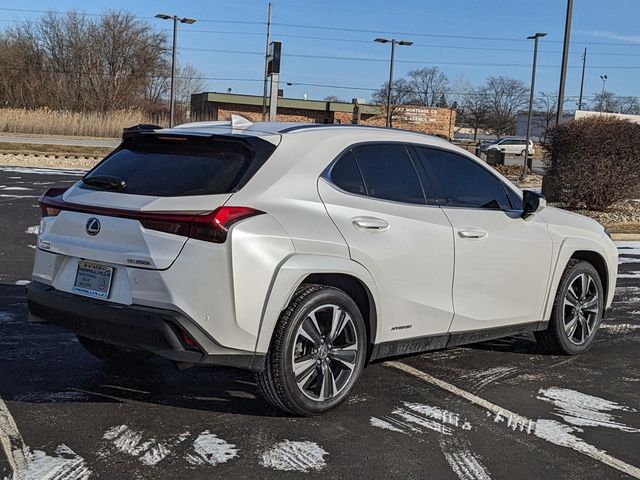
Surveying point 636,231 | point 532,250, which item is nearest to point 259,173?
point 532,250

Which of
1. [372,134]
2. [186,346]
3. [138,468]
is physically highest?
[372,134]

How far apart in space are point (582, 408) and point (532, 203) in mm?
1564

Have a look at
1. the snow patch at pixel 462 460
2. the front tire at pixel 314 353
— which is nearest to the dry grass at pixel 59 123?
the front tire at pixel 314 353

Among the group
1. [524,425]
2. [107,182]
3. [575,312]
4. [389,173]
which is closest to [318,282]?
[389,173]

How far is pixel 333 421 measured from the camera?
4.42m

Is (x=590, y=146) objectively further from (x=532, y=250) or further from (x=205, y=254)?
(x=205, y=254)

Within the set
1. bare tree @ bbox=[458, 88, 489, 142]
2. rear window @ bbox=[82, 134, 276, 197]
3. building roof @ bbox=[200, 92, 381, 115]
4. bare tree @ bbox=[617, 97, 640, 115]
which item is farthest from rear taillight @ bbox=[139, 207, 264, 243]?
bare tree @ bbox=[617, 97, 640, 115]

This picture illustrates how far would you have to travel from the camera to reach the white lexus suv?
3949mm

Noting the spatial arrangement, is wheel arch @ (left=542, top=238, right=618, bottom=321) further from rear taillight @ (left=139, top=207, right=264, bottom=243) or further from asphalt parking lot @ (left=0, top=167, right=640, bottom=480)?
rear taillight @ (left=139, top=207, right=264, bottom=243)

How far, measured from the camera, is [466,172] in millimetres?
5465

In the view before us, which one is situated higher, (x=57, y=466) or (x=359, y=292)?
(x=359, y=292)

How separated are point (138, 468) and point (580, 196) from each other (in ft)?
46.3

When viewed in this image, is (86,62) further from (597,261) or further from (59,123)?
(597,261)

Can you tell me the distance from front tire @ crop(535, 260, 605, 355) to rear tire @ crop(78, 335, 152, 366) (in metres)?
Answer: 3.21
